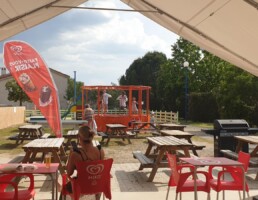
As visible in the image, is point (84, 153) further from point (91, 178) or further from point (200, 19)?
point (200, 19)

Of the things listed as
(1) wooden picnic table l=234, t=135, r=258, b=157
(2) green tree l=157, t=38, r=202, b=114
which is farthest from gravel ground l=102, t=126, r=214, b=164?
(2) green tree l=157, t=38, r=202, b=114

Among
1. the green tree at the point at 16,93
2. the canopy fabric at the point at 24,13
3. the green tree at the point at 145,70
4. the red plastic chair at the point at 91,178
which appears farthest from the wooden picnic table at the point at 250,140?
the green tree at the point at 145,70

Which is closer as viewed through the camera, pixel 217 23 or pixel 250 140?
Answer: pixel 217 23

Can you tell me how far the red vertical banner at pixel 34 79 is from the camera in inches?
466

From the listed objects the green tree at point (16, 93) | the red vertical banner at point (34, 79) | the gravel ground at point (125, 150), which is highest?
the green tree at point (16, 93)

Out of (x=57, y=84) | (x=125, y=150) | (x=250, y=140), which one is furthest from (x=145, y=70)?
(x=250, y=140)

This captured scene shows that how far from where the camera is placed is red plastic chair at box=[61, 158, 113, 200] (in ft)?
15.8

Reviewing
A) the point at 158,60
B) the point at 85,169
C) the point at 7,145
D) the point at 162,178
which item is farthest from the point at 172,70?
the point at 85,169

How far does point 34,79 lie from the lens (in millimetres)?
12008

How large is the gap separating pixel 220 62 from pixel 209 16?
134 feet

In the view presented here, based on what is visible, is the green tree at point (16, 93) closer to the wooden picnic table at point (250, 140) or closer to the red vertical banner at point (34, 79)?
the red vertical banner at point (34, 79)

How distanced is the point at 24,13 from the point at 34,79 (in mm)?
5447

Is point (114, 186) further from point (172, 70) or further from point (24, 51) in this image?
point (172, 70)

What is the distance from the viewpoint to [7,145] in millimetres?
15148
